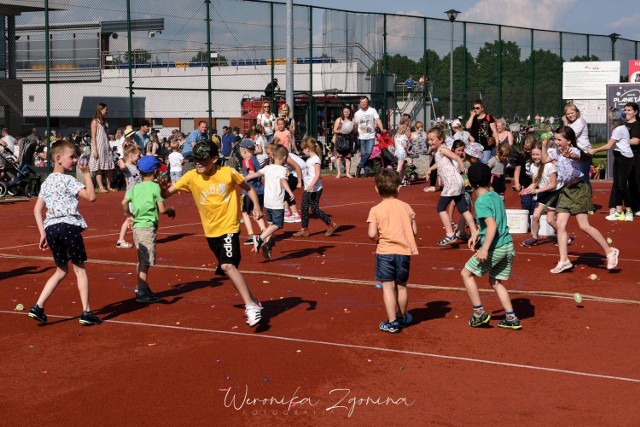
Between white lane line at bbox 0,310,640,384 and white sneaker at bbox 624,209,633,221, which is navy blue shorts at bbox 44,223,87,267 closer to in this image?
white lane line at bbox 0,310,640,384

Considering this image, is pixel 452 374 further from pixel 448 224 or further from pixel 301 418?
pixel 448 224

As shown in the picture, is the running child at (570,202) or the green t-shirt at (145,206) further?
the running child at (570,202)

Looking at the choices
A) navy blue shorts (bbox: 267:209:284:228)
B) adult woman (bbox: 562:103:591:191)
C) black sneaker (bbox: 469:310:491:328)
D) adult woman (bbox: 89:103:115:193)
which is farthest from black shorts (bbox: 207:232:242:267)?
adult woman (bbox: 89:103:115:193)

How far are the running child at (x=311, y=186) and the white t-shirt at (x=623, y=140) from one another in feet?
18.4

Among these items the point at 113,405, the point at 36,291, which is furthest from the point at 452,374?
the point at 36,291

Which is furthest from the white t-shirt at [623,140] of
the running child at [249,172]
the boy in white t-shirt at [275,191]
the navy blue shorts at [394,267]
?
the navy blue shorts at [394,267]

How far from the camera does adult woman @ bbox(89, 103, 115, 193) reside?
22.1 m

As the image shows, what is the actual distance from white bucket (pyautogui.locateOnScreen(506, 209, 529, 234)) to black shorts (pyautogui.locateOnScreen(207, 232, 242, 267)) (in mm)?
7434

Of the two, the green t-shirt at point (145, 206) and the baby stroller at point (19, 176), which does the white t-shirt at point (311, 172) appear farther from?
the baby stroller at point (19, 176)

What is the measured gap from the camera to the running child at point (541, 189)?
39.9 feet

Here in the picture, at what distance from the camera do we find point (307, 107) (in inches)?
1255

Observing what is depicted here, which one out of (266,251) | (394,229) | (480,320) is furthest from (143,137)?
(480,320)

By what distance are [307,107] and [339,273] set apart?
67.1 feet

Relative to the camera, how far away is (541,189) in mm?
12508
